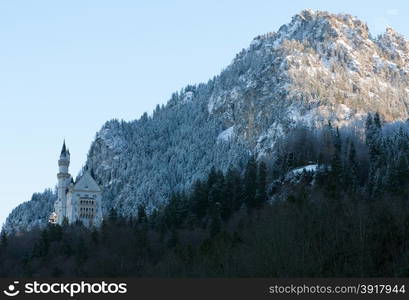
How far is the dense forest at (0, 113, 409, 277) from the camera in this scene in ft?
236

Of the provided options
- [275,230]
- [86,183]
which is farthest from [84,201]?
[275,230]

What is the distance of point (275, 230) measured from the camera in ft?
263

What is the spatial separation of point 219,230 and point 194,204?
20800 mm

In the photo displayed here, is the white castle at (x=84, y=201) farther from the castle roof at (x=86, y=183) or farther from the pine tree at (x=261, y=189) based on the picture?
the pine tree at (x=261, y=189)

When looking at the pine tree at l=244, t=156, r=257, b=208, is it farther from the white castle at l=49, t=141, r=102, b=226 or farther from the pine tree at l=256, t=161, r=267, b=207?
the white castle at l=49, t=141, r=102, b=226

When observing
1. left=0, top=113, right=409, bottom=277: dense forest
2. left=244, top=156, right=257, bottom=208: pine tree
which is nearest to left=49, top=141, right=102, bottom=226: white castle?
left=0, top=113, right=409, bottom=277: dense forest

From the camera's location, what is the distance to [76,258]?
118 meters

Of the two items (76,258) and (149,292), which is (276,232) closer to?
(149,292)

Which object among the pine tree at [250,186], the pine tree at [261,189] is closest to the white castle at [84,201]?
the pine tree at [250,186]

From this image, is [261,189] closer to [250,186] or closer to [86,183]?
Result: [250,186]

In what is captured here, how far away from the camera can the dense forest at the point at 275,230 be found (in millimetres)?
71938

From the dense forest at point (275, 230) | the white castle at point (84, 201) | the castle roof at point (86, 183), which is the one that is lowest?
the dense forest at point (275, 230)

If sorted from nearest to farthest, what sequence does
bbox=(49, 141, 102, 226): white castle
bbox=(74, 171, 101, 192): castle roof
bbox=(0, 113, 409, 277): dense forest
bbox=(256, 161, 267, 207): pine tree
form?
1. bbox=(0, 113, 409, 277): dense forest
2. bbox=(256, 161, 267, 207): pine tree
3. bbox=(49, 141, 102, 226): white castle
4. bbox=(74, 171, 101, 192): castle roof

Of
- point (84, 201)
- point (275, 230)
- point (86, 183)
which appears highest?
point (86, 183)
